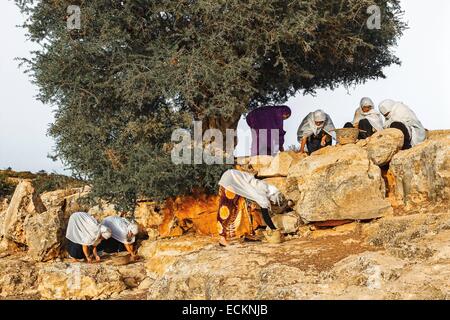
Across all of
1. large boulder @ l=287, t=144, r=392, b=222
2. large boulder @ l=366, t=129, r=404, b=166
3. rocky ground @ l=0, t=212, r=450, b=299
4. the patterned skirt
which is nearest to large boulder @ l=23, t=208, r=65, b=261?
rocky ground @ l=0, t=212, r=450, b=299

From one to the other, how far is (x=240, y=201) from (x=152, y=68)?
416cm

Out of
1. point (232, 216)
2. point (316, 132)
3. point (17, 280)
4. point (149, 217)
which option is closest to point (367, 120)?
point (316, 132)

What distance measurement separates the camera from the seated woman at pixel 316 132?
1429 cm

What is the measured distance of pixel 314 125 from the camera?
1433 centimetres

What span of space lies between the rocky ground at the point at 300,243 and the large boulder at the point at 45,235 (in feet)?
0.10

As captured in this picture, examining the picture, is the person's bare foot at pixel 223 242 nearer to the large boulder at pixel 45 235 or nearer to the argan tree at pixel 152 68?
the argan tree at pixel 152 68

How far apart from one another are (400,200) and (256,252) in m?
3.60

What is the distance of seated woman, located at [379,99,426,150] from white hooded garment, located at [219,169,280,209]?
11.8 feet

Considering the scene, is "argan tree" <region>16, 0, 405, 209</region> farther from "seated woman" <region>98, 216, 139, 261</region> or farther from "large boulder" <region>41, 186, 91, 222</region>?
"large boulder" <region>41, 186, 91, 222</region>

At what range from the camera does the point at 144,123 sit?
1432cm

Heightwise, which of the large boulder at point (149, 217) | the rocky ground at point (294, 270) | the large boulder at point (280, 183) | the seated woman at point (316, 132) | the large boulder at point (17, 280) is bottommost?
the large boulder at point (17, 280)

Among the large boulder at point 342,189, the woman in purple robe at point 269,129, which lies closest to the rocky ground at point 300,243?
the large boulder at point 342,189
